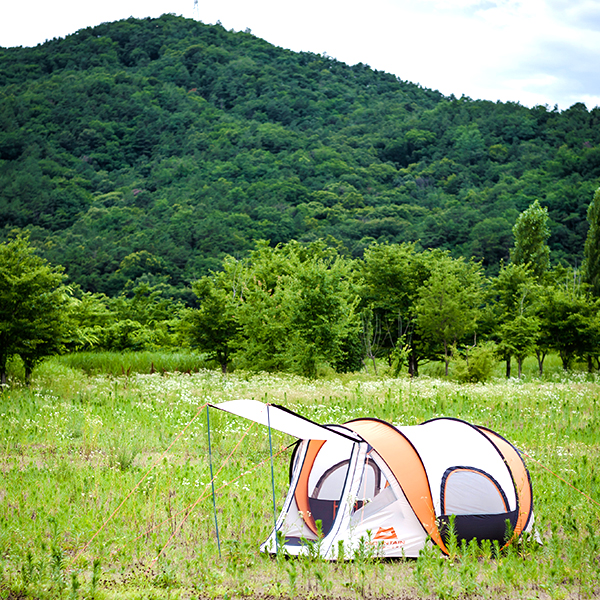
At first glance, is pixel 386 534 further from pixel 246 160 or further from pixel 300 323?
pixel 246 160

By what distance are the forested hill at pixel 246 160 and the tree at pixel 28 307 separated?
39270 mm

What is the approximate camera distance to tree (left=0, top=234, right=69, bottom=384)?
14379mm

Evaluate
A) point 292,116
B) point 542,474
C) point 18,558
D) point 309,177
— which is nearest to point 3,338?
point 18,558

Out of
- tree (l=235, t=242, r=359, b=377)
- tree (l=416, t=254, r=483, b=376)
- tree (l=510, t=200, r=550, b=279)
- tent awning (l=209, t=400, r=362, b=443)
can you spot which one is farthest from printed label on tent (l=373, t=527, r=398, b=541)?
tree (l=510, t=200, r=550, b=279)

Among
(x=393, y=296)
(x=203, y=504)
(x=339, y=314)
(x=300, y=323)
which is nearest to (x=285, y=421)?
(x=203, y=504)

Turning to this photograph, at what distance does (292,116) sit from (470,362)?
96.2 meters

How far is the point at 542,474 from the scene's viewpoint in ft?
28.5

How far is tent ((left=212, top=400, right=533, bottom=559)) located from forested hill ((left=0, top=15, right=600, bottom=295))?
49.4 m

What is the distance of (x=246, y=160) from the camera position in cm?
8906

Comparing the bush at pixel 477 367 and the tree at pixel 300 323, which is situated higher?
the tree at pixel 300 323

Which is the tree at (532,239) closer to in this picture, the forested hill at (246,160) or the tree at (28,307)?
the forested hill at (246,160)

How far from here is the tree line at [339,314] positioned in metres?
15.1

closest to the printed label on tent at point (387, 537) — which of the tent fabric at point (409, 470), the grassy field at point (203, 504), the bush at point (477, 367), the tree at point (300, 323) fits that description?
the grassy field at point (203, 504)

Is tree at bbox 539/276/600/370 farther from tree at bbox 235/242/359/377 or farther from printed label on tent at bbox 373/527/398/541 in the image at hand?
printed label on tent at bbox 373/527/398/541
